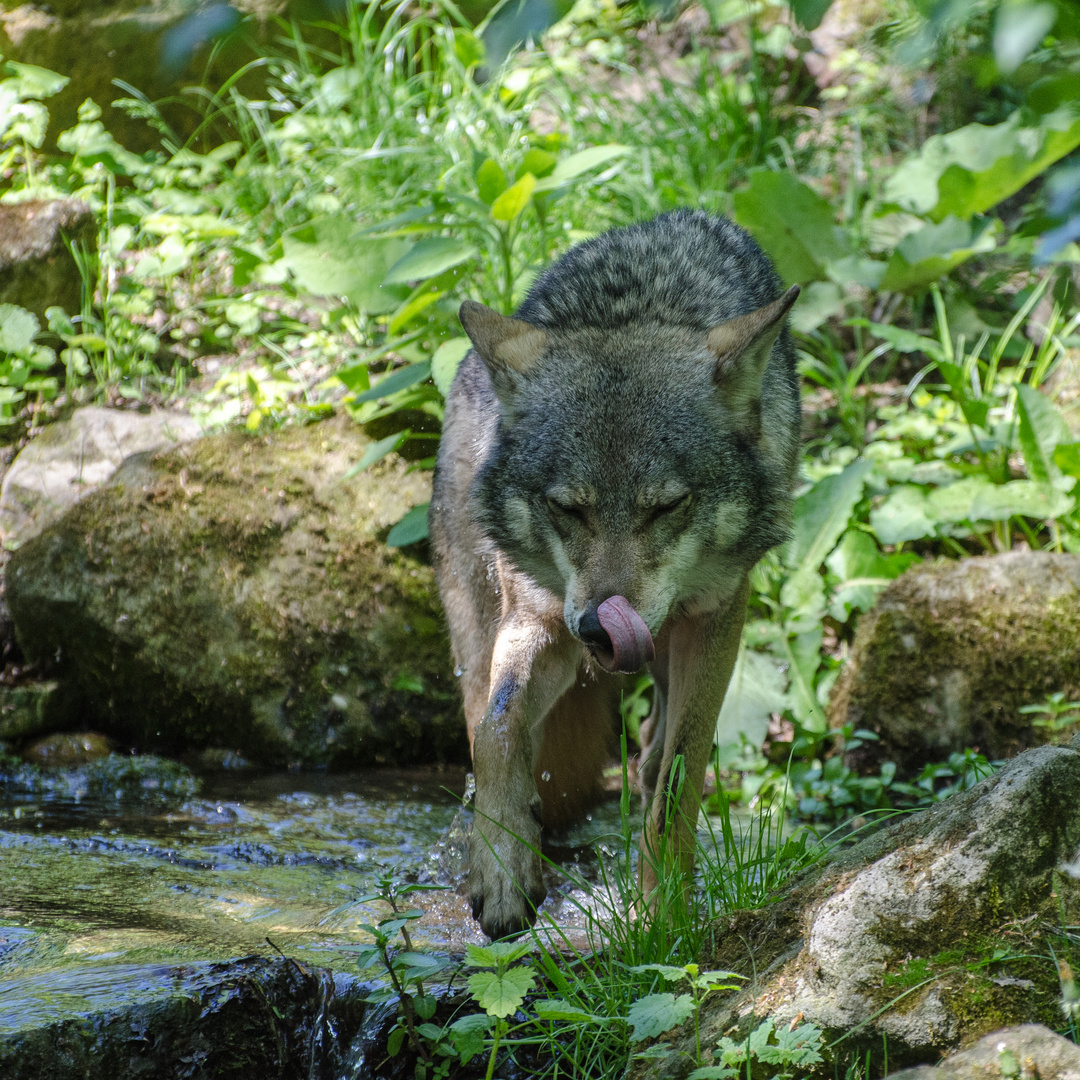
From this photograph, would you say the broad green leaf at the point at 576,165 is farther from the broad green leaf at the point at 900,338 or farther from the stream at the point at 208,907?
the stream at the point at 208,907

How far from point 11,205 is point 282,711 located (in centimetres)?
439

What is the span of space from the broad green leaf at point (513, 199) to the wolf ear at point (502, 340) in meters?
1.71

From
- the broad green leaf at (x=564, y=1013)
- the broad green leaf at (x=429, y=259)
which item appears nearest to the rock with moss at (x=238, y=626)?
the broad green leaf at (x=429, y=259)

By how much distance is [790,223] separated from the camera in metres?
6.91

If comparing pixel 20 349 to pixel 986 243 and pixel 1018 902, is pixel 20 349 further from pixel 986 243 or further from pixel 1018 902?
pixel 1018 902

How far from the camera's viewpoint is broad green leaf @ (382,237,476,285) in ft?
17.6

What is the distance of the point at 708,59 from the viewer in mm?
9172

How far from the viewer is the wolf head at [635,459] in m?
3.30

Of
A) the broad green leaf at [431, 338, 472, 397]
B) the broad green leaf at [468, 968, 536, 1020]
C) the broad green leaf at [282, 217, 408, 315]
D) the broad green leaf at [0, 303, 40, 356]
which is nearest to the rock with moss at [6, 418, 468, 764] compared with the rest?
the broad green leaf at [431, 338, 472, 397]

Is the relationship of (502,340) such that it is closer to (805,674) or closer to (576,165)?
(576,165)

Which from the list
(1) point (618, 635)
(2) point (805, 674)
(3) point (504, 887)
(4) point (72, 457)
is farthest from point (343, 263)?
(3) point (504, 887)

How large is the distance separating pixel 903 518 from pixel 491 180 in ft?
9.05

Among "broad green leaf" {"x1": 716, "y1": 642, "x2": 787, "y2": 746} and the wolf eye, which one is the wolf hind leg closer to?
"broad green leaf" {"x1": 716, "y1": 642, "x2": 787, "y2": 746}

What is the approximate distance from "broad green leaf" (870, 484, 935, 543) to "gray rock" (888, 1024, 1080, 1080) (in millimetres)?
3980
